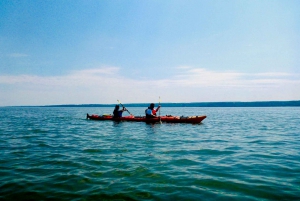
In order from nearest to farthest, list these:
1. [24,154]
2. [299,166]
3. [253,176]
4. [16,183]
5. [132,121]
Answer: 1. [16,183]
2. [253,176]
3. [299,166]
4. [24,154]
5. [132,121]

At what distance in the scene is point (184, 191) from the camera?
6711mm

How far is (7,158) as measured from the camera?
10703 millimetres

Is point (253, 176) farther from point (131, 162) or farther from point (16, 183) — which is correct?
point (16, 183)

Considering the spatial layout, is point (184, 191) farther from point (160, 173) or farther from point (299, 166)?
point (299, 166)

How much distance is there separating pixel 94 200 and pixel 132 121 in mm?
24171

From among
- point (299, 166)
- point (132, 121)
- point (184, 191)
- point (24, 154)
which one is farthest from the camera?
point (132, 121)

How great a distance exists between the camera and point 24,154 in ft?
37.9

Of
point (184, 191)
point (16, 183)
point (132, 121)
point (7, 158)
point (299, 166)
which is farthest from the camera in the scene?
point (132, 121)

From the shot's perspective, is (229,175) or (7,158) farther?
(7,158)

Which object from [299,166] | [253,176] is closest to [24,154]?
[253,176]

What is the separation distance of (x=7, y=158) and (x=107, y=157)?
4.71m

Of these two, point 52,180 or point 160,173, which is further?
point 160,173

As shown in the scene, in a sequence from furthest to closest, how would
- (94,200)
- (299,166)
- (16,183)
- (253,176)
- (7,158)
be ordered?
1. (7,158)
2. (299,166)
3. (253,176)
4. (16,183)
5. (94,200)

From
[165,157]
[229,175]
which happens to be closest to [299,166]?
[229,175]
